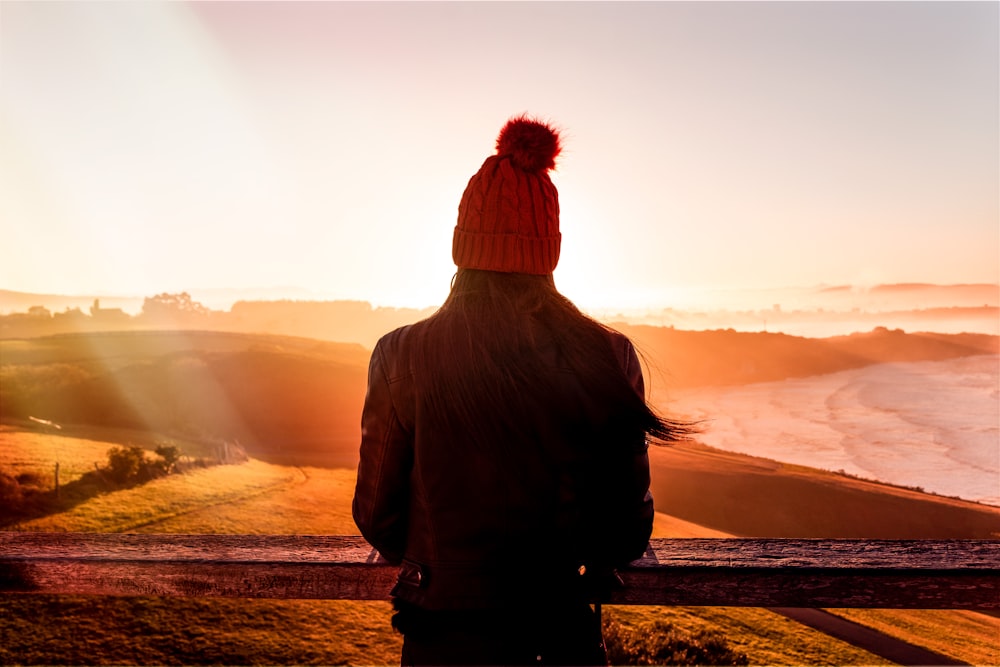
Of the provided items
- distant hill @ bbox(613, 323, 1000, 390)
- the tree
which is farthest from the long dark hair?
distant hill @ bbox(613, 323, 1000, 390)

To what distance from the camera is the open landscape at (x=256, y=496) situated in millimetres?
6891

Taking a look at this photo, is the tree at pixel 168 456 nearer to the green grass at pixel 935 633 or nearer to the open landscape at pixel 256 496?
the open landscape at pixel 256 496

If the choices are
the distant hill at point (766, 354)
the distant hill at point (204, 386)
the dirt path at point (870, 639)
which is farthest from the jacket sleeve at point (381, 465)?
the distant hill at point (766, 354)

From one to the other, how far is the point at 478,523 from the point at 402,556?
17.3 inches

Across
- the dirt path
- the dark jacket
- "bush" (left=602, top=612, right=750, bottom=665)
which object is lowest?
the dirt path

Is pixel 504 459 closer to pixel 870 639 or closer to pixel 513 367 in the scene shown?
pixel 513 367

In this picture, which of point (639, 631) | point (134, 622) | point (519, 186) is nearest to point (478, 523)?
point (519, 186)

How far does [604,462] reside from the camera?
221cm

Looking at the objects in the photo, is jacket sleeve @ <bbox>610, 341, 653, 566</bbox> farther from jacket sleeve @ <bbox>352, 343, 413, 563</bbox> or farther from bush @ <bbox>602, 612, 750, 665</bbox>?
bush @ <bbox>602, 612, 750, 665</bbox>

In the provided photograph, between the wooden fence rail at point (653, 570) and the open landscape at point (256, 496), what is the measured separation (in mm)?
873

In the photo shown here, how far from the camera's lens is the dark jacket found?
212 cm

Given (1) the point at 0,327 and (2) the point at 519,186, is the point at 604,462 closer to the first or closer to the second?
(2) the point at 519,186

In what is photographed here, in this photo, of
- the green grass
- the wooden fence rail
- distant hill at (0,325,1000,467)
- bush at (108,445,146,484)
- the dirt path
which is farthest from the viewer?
distant hill at (0,325,1000,467)

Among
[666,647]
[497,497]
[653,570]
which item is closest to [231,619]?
[666,647]
